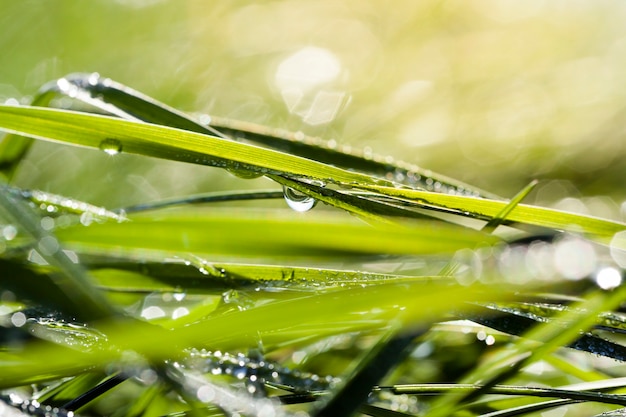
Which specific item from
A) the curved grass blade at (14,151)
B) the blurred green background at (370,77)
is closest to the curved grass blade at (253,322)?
the curved grass blade at (14,151)

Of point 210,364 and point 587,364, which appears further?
point 587,364

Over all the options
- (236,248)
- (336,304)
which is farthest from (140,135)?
(336,304)

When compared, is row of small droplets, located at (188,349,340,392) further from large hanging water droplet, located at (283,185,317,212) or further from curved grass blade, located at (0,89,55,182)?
curved grass blade, located at (0,89,55,182)

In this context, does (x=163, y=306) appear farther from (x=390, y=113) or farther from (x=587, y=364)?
(x=390, y=113)

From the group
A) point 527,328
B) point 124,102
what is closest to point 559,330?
point 527,328

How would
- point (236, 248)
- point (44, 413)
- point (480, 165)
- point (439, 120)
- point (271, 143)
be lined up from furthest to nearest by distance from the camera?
point (439, 120) < point (480, 165) < point (271, 143) < point (236, 248) < point (44, 413)

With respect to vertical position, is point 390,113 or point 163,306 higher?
point 390,113

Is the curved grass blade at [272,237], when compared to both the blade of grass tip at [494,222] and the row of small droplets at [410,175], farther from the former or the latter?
the row of small droplets at [410,175]

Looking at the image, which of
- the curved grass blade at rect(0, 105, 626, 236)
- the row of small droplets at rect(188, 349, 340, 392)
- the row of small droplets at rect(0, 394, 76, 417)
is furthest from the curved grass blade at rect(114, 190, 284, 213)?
the row of small droplets at rect(0, 394, 76, 417)

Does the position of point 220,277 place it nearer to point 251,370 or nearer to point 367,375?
point 251,370
